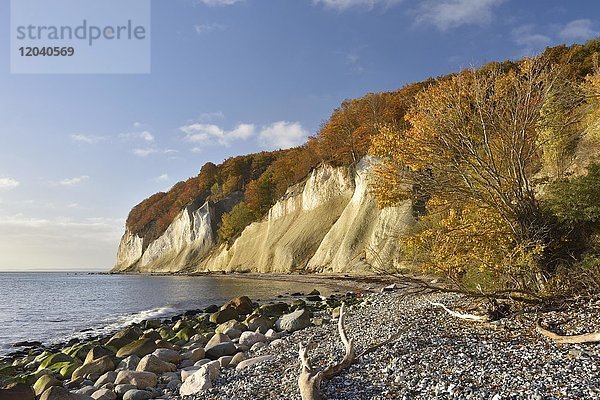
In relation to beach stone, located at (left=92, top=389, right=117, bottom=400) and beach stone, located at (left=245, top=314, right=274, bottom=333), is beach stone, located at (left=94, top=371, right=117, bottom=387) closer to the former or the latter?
beach stone, located at (left=92, top=389, right=117, bottom=400)

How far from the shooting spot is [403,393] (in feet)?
20.6

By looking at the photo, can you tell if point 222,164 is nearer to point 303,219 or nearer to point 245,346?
point 303,219

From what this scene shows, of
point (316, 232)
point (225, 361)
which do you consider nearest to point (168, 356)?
point (225, 361)

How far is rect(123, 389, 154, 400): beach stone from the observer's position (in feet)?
29.9

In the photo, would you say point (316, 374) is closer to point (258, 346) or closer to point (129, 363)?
point (258, 346)

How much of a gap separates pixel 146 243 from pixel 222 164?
29.2m

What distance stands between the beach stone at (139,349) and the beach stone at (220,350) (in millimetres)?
2169

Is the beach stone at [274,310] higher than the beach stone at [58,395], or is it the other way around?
the beach stone at [58,395]

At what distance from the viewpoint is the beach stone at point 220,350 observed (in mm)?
12391

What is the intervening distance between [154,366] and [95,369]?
210 cm

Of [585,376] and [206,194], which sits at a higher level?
[206,194]

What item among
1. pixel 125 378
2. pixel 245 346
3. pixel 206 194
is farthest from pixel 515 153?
pixel 206 194

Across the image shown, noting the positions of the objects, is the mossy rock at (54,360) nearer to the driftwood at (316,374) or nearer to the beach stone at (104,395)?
the beach stone at (104,395)

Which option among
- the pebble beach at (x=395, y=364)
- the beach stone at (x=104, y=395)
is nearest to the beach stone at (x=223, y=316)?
the pebble beach at (x=395, y=364)
